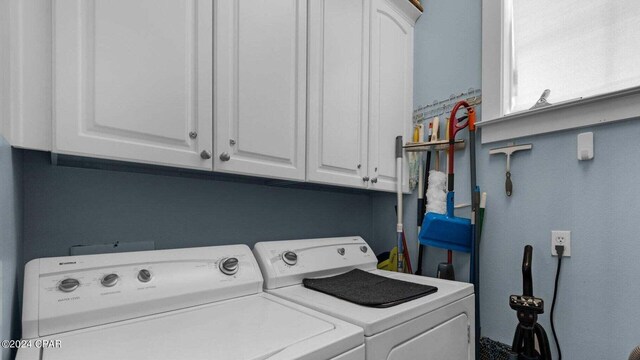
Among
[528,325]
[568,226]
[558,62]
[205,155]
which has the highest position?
[558,62]

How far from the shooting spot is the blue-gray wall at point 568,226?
1210 millimetres

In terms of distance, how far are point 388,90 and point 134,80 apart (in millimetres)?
1356

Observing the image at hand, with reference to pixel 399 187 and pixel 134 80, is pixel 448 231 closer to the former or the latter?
pixel 399 187

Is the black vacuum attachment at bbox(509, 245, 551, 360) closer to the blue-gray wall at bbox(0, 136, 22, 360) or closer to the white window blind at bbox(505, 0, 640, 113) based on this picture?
the white window blind at bbox(505, 0, 640, 113)

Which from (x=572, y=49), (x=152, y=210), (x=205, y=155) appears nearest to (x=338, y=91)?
(x=205, y=155)

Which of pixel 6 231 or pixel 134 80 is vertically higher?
pixel 134 80

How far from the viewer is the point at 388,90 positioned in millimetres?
1834

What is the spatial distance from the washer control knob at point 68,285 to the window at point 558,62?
185 centimetres

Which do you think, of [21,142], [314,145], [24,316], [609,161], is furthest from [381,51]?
[24,316]

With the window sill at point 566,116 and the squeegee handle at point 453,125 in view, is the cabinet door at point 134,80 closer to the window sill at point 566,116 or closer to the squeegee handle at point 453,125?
the squeegee handle at point 453,125

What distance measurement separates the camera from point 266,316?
0.96 m

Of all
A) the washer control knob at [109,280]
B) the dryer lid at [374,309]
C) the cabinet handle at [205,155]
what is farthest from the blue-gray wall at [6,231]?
the dryer lid at [374,309]

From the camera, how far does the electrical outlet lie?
1.34 m

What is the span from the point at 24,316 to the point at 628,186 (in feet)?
6.81
